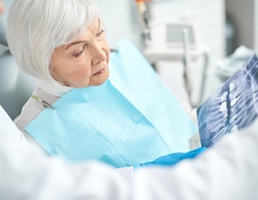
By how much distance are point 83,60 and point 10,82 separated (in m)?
0.30

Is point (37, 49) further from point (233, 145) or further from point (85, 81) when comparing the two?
point (233, 145)

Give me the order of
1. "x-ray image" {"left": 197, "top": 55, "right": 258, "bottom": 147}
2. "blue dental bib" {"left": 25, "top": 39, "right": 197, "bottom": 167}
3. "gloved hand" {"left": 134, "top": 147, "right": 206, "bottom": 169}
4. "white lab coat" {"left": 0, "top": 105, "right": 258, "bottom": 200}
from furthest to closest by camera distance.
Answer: "blue dental bib" {"left": 25, "top": 39, "right": 197, "bottom": 167} → "gloved hand" {"left": 134, "top": 147, "right": 206, "bottom": 169} → "x-ray image" {"left": 197, "top": 55, "right": 258, "bottom": 147} → "white lab coat" {"left": 0, "top": 105, "right": 258, "bottom": 200}

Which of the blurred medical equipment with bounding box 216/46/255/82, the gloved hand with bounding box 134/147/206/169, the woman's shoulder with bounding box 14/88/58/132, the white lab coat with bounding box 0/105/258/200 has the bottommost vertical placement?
the blurred medical equipment with bounding box 216/46/255/82

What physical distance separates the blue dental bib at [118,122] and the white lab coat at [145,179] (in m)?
0.53

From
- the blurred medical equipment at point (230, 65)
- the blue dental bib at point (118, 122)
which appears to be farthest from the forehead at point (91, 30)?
the blurred medical equipment at point (230, 65)

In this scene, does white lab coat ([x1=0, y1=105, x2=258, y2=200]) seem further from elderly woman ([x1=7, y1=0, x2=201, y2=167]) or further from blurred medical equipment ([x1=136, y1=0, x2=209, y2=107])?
blurred medical equipment ([x1=136, y1=0, x2=209, y2=107])

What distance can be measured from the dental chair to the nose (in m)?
0.29

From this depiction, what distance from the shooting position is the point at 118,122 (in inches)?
45.4

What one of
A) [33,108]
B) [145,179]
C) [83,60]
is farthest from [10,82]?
[145,179]

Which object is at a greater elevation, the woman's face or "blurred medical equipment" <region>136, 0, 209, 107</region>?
the woman's face

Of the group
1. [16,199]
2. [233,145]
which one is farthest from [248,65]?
[16,199]

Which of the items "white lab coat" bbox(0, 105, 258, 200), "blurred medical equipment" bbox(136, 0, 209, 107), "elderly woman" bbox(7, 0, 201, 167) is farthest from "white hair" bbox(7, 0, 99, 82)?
"blurred medical equipment" bbox(136, 0, 209, 107)

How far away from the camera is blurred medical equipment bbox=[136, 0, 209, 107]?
1.55 m

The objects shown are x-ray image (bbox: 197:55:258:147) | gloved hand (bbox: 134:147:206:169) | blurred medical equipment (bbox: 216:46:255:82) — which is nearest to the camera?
x-ray image (bbox: 197:55:258:147)
